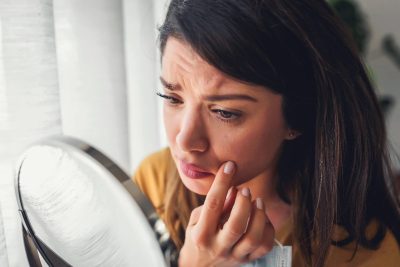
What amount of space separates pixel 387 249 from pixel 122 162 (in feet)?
1.59

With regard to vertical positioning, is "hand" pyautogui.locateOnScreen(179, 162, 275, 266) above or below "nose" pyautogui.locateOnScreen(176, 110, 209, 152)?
below

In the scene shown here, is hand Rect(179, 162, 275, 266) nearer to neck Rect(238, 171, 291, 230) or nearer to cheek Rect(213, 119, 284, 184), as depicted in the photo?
cheek Rect(213, 119, 284, 184)

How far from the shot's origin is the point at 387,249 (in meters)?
0.71

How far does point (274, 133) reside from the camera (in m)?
0.61

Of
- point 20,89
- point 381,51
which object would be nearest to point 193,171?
point 20,89

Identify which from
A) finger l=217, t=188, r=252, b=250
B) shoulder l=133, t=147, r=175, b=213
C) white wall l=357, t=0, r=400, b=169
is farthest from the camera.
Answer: white wall l=357, t=0, r=400, b=169

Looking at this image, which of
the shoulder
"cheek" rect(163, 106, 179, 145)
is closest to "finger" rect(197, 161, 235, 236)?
"cheek" rect(163, 106, 179, 145)

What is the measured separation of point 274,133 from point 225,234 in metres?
0.19

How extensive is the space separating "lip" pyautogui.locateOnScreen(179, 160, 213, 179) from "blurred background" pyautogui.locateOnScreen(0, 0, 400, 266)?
167mm

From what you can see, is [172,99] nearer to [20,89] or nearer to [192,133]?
[192,133]

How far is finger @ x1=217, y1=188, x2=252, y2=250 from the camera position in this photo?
0.47m

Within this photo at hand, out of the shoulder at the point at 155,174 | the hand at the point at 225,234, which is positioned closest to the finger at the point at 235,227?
the hand at the point at 225,234

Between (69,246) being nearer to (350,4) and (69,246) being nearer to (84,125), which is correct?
(84,125)

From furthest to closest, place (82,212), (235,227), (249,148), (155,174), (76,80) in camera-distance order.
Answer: (155,174) < (76,80) < (249,148) < (235,227) < (82,212)
